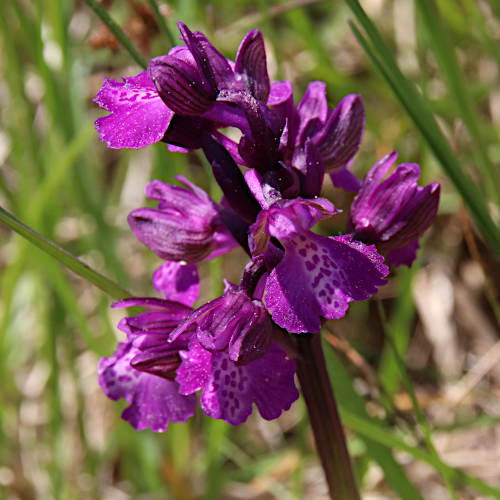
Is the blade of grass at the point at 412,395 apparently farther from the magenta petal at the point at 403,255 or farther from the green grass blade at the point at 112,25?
the green grass blade at the point at 112,25

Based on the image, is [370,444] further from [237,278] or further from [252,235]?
[237,278]

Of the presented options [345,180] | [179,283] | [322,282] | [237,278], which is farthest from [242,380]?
[237,278]

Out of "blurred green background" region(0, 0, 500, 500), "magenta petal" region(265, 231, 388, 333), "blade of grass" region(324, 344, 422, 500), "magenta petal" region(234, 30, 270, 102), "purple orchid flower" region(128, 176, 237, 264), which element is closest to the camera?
"magenta petal" region(265, 231, 388, 333)

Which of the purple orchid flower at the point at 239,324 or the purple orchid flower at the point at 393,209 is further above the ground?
the purple orchid flower at the point at 239,324

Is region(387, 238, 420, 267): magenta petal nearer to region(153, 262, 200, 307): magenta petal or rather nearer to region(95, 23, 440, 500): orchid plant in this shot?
region(95, 23, 440, 500): orchid plant

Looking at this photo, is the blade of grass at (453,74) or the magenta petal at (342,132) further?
the blade of grass at (453,74)

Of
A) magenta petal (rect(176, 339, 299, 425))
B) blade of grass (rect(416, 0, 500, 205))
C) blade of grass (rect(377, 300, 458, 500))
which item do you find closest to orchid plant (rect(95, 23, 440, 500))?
magenta petal (rect(176, 339, 299, 425))

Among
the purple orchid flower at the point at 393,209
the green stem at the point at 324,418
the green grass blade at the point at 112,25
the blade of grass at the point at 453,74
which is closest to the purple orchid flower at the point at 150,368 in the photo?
the green stem at the point at 324,418
